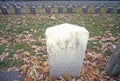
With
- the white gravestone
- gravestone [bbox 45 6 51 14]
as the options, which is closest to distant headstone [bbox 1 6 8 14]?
gravestone [bbox 45 6 51 14]

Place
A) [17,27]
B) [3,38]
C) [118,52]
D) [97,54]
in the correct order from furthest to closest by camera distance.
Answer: [17,27] < [3,38] < [97,54] < [118,52]

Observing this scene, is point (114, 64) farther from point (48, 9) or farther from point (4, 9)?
point (4, 9)

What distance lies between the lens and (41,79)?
3.36m

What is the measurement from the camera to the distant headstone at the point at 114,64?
3.06 meters

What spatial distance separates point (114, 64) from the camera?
10.5ft

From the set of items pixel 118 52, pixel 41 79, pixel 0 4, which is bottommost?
pixel 41 79

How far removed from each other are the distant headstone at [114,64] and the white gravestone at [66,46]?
766 millimetres

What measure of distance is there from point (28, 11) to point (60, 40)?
7082mm

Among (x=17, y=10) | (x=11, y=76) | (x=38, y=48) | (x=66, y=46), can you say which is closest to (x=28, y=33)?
(x=38, y=48)

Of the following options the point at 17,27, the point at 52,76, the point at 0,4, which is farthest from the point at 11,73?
the point at 0,4

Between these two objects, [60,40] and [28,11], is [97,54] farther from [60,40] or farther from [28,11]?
[28,11]

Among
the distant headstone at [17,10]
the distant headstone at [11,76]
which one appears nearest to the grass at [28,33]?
the distant headstone at [11,76]

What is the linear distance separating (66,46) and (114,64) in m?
1.31

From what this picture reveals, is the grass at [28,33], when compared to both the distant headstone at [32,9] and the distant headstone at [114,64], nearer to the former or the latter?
the distant headstone at [114,64]
